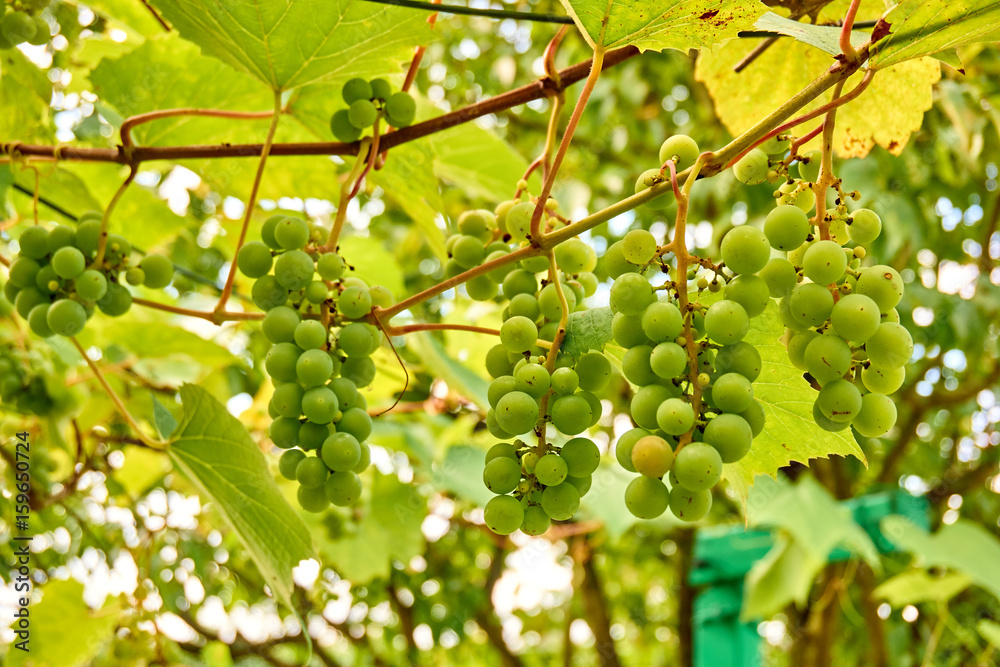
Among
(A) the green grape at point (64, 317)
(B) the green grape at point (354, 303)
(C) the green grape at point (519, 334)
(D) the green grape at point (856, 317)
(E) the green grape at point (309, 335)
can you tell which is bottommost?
(D) the green grape at point (856, 317)

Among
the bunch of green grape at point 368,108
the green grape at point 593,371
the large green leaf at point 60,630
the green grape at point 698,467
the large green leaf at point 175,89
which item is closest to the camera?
the green grape at point 698,467

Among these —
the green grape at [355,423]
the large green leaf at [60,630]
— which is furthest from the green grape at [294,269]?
the large green leaf at [60,630]

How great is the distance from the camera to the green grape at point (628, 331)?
0.49 m

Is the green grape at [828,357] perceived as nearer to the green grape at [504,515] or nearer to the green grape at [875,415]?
the green grape at [875,415]

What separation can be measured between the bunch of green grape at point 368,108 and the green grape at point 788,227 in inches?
16.0

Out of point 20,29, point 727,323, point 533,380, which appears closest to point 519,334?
point 533,380

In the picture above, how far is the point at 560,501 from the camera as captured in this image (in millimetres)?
486

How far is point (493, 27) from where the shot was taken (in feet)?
9.39

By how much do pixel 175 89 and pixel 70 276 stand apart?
374 millimetres

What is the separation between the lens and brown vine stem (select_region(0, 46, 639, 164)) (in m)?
0.70

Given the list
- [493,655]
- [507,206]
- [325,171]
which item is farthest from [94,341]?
[493,655]

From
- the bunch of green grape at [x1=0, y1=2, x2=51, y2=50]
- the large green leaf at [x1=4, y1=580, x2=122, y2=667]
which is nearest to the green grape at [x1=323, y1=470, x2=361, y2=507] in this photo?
the bunch of green grape at [x1=0, y1=2, x2=51, y2=50]

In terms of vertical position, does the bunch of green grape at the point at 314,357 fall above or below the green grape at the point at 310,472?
above

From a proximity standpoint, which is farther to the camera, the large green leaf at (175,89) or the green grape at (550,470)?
the large green leaf at (175,89)
